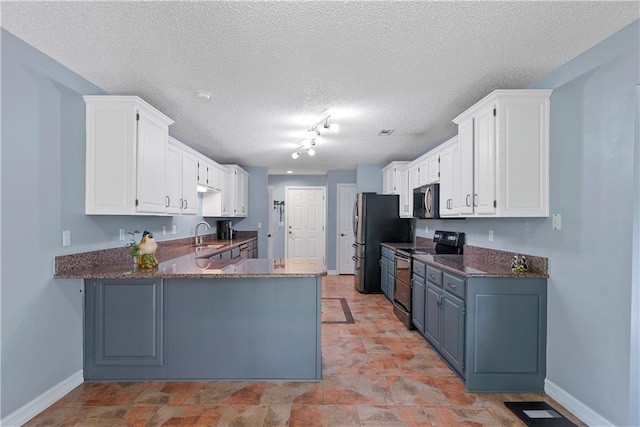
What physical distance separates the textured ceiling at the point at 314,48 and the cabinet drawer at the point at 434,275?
1.56 metres

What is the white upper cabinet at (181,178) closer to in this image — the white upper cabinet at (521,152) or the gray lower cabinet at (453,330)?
the gray lower cabinet at (453,330)

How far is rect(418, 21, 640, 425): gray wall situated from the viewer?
6.19 feet

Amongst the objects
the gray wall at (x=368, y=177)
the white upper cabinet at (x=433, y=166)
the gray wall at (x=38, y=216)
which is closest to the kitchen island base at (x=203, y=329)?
the gray wall at (x=38, y=216)

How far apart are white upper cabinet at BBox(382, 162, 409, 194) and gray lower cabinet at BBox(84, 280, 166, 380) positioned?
4050mm

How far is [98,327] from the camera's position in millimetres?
2584

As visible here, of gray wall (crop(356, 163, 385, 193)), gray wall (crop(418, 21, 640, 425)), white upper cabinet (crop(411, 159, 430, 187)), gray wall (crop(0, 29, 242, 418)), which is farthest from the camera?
gray wall (crop(356, 163, 385, 193))

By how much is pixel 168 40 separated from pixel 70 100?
109 cm

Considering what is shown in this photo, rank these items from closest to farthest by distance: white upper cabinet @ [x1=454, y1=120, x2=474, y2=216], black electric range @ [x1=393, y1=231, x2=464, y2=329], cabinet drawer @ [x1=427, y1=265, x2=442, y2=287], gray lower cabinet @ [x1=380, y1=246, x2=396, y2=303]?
white upper cabinet @ [x1=454, y1=120, x2=474, y2=216] → cabinet drawer @ [x1=427, y1=265, x2=442, y2=287] → black electric range @ [x1=393, y1=231, x2=464, y2=329] → gray lower cabinet @ [x1=380, y1=246, x2=396, y2=303]

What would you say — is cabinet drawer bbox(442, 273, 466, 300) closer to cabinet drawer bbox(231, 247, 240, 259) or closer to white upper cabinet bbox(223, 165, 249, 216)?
cabinet drawer bbox(231, 247, 240, 259)

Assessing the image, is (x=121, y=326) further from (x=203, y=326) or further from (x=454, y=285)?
(x=454, y=285)

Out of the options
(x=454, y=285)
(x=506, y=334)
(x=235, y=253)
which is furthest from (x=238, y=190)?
(x=506, y=334)

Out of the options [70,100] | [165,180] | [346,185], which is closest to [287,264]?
[165,180]

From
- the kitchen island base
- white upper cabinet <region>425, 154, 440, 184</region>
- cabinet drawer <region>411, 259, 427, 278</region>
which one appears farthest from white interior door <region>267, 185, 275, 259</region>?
the kitchen island base

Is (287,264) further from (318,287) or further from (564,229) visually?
(564,229)
